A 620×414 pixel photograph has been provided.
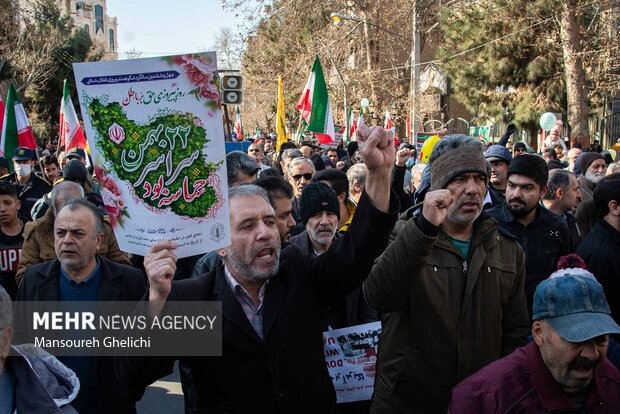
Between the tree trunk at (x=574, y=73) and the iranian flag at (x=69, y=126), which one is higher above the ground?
the tree trunk at (x=574, y=73)

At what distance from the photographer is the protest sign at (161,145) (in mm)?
2619

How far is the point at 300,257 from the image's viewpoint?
311cm

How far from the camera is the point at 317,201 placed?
181 inches

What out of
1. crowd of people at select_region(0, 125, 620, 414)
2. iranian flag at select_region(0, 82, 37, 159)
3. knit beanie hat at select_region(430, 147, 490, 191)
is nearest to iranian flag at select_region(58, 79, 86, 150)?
iranian flag at select_region(0, 82, 37, 159)

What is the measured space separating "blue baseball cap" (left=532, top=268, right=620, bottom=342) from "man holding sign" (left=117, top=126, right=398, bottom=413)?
2.12 ft

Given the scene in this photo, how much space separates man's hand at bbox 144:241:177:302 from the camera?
8.36 feet

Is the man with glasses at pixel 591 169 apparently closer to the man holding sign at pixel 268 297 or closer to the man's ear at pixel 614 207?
the man's ear at pixel 614 207

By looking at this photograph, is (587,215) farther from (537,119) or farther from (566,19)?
(537,119)

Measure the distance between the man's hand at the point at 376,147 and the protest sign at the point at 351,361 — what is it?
1392mm

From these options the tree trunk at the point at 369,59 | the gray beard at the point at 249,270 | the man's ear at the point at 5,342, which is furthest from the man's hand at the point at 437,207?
the tree trunk at the point at 369,59

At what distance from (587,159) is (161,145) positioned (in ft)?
24.2

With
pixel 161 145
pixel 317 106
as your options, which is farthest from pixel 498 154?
pixel 317 106

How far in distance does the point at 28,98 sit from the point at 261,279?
41.8 meters

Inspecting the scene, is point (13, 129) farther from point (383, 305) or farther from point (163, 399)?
point (383, 305)
